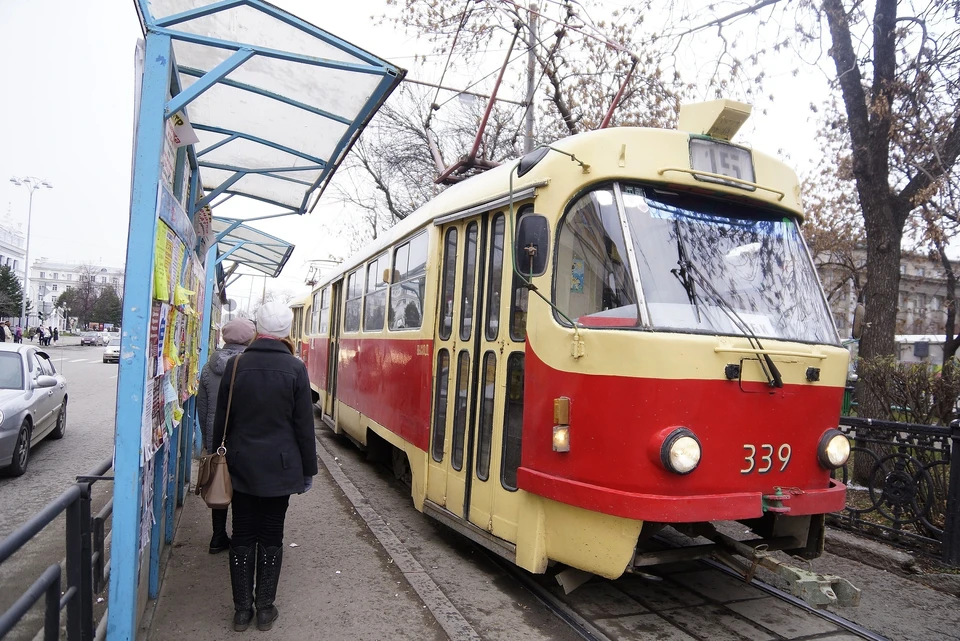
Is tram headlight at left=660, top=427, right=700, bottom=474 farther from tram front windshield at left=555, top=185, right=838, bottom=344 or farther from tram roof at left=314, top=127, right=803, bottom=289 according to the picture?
tram roof at left=314, top=127, right=803, bottom=289

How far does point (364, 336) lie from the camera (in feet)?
29.1

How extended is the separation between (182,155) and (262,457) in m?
1.90

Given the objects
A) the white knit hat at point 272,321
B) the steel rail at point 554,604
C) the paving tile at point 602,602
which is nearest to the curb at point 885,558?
the paving tile at point 602,602

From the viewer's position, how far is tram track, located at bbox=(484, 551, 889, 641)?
167 inches

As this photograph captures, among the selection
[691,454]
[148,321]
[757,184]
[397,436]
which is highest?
[757,184]

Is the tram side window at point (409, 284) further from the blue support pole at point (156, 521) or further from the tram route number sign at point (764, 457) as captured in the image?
the tram route number sign at point (764, 457)

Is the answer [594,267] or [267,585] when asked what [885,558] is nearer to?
[594,267]

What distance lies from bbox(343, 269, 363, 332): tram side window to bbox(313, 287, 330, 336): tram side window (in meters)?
1.83

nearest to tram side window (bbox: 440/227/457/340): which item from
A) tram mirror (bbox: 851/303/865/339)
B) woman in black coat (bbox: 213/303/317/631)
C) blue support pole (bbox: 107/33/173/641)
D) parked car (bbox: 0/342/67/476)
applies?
woman in black coat (bbox: 213/303/317/631)

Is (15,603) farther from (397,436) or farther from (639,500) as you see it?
(397,436)

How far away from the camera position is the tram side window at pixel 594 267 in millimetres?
4133

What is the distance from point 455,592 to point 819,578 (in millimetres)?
2360

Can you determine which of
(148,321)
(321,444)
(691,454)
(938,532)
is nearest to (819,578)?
(691,454)

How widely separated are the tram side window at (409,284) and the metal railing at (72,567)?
3.42m
